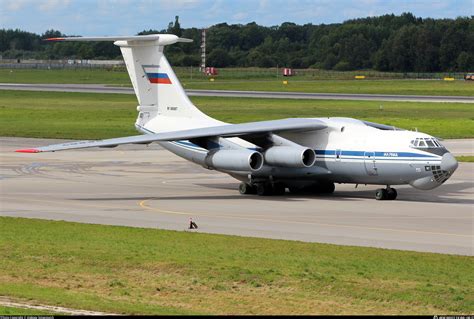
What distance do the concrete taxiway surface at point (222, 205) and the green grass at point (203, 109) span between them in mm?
15407

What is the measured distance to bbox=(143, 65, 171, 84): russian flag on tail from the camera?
40.8m

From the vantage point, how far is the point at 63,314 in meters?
17.4

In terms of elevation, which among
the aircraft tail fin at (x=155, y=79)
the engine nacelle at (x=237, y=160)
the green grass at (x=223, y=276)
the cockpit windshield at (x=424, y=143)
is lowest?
the green grass at (x=223, y=276)

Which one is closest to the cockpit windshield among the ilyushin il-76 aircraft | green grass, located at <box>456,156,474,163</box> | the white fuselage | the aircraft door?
the ilyushin il-76 aircraft

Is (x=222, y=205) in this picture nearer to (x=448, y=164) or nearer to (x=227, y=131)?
(x=227, y=131)

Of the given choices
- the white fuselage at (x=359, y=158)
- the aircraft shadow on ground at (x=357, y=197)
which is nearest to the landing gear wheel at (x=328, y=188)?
the aircraft shadow on ground at (x=357, y=197)

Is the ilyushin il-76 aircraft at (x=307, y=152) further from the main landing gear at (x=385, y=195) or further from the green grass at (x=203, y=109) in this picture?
the green grass at (x=203, y=109)

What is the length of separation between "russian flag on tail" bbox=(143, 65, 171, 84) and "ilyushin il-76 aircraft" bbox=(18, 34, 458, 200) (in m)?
1.38

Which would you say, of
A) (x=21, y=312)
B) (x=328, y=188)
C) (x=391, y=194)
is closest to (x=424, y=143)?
(x=391, y=194)

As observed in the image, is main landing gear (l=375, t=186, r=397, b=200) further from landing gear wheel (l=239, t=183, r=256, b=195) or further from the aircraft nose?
landing gear wheel (l=239, t=183, r=256, b=195)

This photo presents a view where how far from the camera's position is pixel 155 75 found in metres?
40.9

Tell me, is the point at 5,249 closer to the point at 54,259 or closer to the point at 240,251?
the point at 54,259

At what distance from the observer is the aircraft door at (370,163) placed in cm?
3562

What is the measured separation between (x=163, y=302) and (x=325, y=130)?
1893 cm
